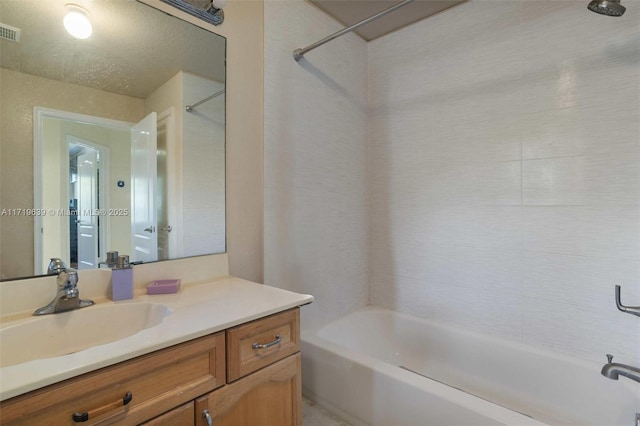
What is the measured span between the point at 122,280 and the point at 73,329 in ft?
0.66

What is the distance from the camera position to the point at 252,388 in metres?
1.01

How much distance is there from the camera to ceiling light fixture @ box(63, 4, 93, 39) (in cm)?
112

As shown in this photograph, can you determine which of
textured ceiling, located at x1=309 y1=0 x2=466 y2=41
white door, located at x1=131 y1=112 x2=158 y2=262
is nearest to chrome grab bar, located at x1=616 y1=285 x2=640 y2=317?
textured ceiling, located at x1=309 y1=0 x2=466 y2=41

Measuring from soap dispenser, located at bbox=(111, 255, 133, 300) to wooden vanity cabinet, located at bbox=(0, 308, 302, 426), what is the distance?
0.45 meters

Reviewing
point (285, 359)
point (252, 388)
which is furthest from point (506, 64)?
point (252, 388)

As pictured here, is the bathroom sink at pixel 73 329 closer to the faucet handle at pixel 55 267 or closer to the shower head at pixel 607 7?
the faucet handle at pixel 55 267

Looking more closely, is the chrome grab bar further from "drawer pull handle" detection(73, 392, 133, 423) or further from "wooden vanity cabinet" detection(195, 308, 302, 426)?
"drawer pull handle" detection(73, 392, 133, 423)

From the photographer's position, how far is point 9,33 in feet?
3.30

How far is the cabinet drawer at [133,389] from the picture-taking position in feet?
2.06

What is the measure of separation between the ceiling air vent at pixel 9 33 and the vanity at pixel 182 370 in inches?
31.6

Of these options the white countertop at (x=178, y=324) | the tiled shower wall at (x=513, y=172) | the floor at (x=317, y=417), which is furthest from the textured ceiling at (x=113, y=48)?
the floor at (x=317, y=417)

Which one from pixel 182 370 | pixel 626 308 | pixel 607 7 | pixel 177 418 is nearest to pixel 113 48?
pixel 182 370

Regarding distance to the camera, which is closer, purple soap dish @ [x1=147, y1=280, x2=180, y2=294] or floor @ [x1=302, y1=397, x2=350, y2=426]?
purple soap dish @ [x1=147, y1=280, x2=180, y2=294]

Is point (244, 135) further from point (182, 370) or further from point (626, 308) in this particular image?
point (626, 308)
